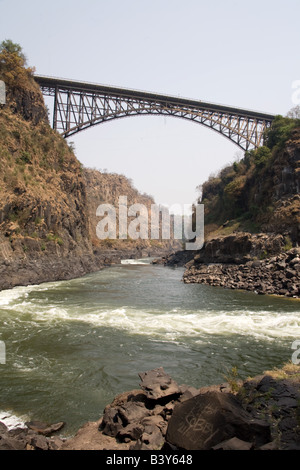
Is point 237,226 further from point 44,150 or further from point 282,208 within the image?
point 44,150

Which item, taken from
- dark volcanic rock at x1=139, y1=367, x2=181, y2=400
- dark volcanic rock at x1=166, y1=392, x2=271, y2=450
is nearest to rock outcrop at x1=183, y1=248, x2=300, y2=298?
dark volcanic rock at x1=139, y1=367, x2=181, y2=400

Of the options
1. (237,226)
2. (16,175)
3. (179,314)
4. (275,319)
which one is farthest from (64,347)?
(237,226)

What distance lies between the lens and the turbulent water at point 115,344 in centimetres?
828

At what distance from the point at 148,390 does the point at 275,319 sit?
10.9 m

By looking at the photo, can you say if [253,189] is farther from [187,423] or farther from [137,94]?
[187,423]

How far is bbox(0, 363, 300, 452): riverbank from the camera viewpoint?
4730mm

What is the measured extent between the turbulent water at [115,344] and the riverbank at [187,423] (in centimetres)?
105

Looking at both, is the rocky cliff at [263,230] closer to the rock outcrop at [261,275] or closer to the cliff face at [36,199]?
the rock outcrop at [261,275]

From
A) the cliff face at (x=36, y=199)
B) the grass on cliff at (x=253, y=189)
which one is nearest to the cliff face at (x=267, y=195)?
the grass on cliff at (x=253, y=189)

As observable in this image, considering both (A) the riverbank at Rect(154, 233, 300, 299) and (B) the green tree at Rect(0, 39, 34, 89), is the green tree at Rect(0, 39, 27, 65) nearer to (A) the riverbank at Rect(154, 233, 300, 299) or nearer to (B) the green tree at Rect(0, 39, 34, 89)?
(B) the green tree at Rect(0, 39, 34, 89)

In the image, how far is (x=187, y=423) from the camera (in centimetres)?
493

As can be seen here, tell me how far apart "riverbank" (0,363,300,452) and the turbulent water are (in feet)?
3.46

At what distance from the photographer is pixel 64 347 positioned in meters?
11.7

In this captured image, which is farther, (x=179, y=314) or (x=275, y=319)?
(x=179, y=314)
